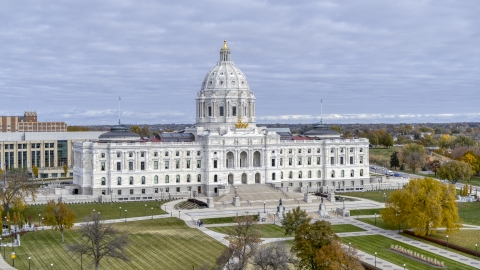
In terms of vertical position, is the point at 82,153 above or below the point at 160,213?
above

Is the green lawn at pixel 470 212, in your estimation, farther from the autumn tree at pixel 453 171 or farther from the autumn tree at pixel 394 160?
the autumn tree at pixel 394 160

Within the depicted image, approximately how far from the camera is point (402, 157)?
189375mm

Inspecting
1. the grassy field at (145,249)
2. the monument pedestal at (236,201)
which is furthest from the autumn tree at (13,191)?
the monument pedestal at (236,201)

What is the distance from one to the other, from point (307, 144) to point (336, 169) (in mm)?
9478

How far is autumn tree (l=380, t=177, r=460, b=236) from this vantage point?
84062 millimetres

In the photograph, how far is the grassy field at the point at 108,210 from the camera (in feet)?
330

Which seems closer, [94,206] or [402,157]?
[94,206]

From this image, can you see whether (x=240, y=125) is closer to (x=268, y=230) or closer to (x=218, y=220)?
(x=218, y=220)

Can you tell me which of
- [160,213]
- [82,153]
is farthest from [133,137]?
[160,213]

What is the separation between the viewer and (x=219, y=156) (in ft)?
432

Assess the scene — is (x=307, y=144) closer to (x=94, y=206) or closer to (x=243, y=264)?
(x=94, y=206)

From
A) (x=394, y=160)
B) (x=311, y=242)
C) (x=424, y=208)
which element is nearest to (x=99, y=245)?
(x=311, y=242)

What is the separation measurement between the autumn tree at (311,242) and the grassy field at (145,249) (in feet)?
45.1

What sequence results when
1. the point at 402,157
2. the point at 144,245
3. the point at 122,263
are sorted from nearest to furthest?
the point at 122,263, the point at 144,245, the point at 402,157
